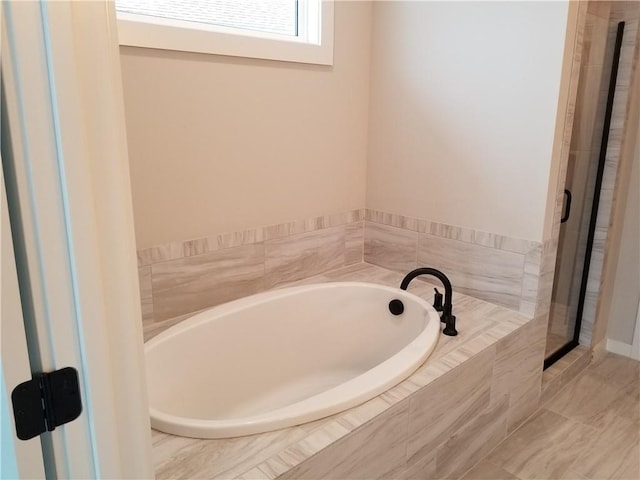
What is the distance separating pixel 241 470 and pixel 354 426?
0.34 metres

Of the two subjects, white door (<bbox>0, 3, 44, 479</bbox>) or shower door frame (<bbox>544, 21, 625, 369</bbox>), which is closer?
white door (<bbox>0, 3, 44, 479</bbox>)

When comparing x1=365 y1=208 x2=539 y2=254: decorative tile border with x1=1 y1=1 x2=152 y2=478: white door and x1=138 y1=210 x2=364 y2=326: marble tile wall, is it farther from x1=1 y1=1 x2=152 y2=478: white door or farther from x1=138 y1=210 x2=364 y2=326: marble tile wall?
x1=1 y1=1 x2=152 y2=478: white door

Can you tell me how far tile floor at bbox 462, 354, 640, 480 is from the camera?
1944mm

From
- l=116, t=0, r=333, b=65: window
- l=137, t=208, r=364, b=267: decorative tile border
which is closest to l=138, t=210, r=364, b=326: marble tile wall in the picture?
l=137, t=208, r=364, b=267: decorative tile border

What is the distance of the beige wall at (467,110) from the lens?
1.99 metres

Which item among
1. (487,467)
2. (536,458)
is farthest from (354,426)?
(536,458)

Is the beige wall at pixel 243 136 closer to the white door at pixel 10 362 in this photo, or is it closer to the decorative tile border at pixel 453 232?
the decorative tile border at pixel 453 232

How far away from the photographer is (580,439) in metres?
2.13

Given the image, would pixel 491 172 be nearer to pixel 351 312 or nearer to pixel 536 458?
pixel 351 312

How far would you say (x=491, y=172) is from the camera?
2.20m

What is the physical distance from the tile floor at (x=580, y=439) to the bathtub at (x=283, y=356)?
640 millimetres

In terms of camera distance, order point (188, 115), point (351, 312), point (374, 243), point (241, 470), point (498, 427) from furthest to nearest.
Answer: point (374, 243), point (351, 312), point (498, 427), point (188, 115), point (241, 470)

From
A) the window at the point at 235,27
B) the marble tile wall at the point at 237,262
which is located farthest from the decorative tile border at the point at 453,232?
the window at the point at 235,27

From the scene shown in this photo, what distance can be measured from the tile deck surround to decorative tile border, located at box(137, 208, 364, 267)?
0.28 m
